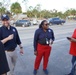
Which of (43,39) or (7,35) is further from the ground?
(7,35)

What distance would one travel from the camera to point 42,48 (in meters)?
6.77

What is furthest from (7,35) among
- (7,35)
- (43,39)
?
(43,39)

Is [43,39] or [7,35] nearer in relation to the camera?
[7,35]

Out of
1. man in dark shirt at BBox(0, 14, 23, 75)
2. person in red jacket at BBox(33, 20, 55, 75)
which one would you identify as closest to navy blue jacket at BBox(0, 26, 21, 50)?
man in dark shirt at BBox(0, 14, 23, 75)

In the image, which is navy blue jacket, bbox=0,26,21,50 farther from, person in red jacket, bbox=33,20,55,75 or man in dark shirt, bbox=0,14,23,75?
Result: person in red jacket, bbox=33,20,55,75

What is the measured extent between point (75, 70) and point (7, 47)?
2470 mm

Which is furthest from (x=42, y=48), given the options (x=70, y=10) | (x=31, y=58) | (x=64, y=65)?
(x=70, y=10)

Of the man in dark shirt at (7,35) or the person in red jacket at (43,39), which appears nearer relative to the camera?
the man in dark shirt at (7,35)

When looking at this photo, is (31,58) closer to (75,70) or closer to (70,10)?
(75,70)

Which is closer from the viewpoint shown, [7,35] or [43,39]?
[7,35]

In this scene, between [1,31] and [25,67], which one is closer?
[1,31]

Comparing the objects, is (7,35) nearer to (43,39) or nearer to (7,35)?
(7,35)

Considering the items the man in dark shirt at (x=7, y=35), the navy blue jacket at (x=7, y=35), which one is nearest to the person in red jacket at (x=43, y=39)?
the man in dark shirt at (x=7, y=35)

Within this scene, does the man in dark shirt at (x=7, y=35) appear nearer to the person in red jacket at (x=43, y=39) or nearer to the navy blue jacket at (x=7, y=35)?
the navy blue jacket at (x=7, y=35)
